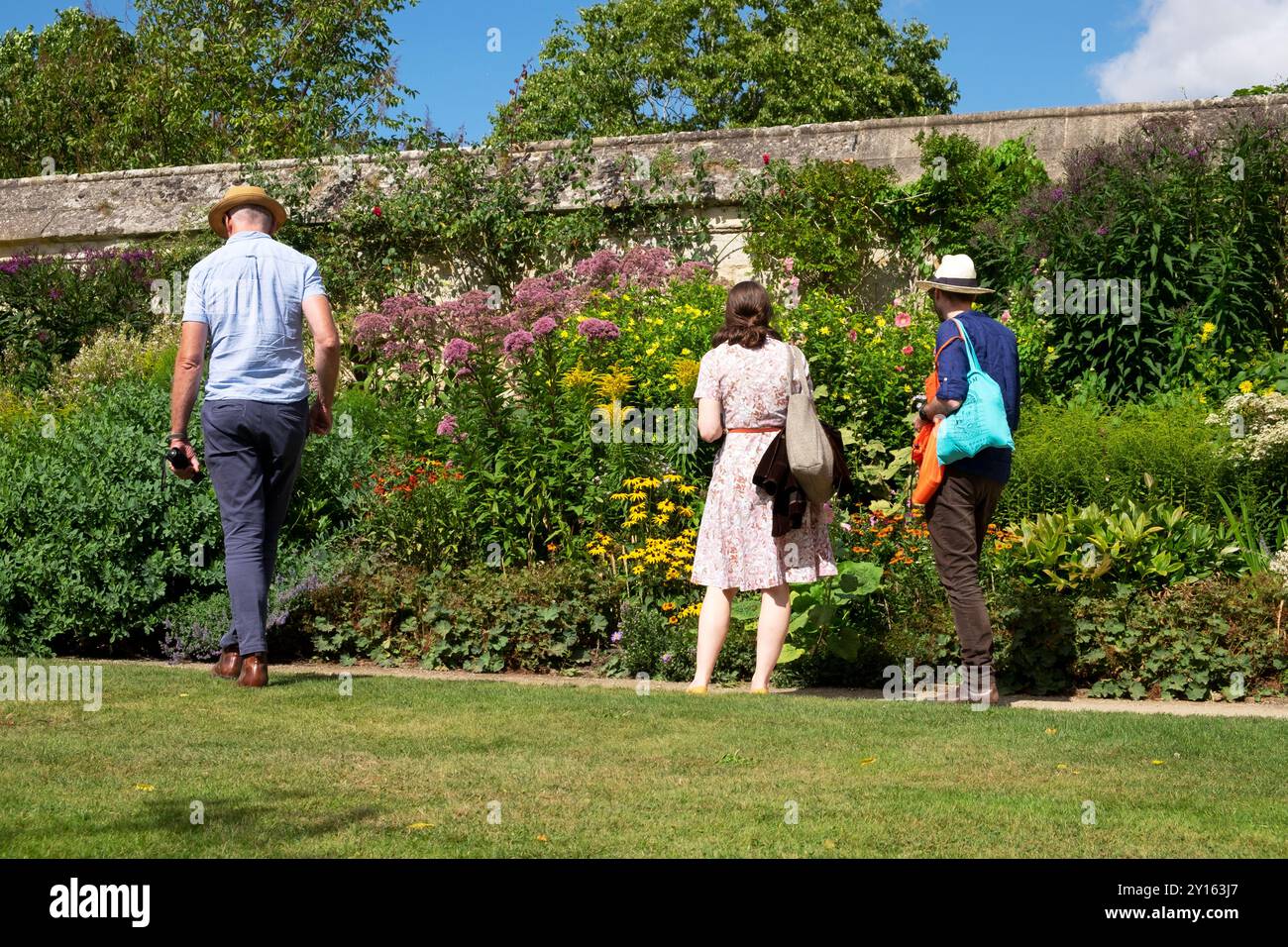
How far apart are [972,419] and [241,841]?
12.4 ft

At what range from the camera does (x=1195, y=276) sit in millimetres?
9430

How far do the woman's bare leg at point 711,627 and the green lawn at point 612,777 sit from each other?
398 mm

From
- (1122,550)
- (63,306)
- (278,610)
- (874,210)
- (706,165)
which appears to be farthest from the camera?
(63,306)

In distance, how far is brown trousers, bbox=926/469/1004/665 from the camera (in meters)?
6.32

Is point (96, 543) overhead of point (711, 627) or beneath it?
overhead

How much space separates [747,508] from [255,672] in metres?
2.31

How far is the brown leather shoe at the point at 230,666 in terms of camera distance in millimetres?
6430

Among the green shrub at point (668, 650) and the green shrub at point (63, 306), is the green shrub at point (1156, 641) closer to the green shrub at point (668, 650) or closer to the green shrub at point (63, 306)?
the green shrub at point (668, 650)

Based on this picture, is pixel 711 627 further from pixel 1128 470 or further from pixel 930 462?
pixel 1128 470

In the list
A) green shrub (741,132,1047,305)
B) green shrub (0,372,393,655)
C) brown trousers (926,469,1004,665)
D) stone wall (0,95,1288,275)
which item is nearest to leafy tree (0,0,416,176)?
stone wall (0,95,1288,275)

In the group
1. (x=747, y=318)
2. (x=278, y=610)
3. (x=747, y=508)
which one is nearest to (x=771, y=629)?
(x=747, y=508)

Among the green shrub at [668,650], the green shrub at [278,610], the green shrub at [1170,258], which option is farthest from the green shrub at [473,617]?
the green shrub at [1170,258]

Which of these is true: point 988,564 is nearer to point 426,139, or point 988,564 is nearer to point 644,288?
point 644,288

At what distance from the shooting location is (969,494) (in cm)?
636
